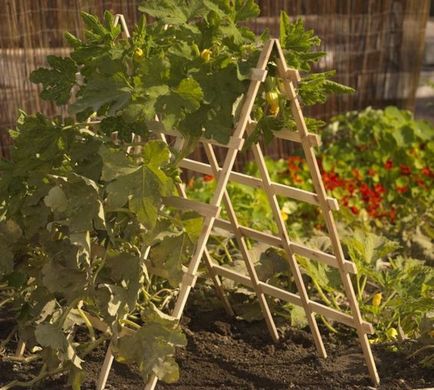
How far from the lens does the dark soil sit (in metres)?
3.85

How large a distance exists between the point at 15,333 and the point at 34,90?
6.49 ft

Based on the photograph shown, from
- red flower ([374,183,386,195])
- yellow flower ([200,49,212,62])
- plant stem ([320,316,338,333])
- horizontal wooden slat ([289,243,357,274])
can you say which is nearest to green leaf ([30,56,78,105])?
yellow flower ([200,49,212,62])

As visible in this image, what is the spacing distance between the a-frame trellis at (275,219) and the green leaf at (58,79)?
1.12 feet

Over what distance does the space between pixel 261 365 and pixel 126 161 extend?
1125 millimetres

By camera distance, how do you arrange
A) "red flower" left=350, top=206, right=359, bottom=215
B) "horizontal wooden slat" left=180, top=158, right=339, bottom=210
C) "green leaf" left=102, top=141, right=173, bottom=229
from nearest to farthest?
"green leaf" left=102, top=141, right=173, bottom=229 < "horizontal wooden slat" left=180, top=158, right=339, bottom=210 < "red flower" left=350, top=206, right=359, bottom=215

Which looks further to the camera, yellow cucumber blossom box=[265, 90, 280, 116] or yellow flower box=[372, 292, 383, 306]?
yellow flower box=[372, 292, 383, 306]

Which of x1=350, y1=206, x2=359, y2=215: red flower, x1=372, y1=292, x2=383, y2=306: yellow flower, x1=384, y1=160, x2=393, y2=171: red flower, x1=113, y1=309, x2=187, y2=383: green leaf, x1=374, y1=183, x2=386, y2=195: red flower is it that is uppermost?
x1=113, y1=309, x2=187, y2=383: green leaf

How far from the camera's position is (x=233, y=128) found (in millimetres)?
3609

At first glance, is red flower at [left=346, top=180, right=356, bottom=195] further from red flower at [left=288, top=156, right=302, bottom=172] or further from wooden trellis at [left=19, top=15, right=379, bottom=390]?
wooden trellis at [left=19, top=15, right=379, bottom=390]

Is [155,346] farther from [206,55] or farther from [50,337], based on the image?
[206,55]

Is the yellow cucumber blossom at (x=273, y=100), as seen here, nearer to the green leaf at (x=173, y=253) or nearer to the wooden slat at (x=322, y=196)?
the wooden slat at (x=322, y=196)

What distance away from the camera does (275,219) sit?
3.93 m

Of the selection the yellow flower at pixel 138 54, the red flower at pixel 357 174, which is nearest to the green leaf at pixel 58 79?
the yellow flower at pixel 138 54

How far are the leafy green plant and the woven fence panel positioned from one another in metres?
2.05
